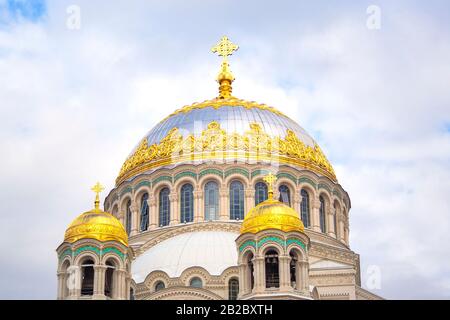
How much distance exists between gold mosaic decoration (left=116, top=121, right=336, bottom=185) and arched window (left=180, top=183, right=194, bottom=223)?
44.9 inches

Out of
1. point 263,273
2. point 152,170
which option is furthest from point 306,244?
point 152,170

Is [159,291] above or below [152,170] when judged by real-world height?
below

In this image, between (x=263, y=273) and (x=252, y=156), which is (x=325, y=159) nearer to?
(x=252, y=156)

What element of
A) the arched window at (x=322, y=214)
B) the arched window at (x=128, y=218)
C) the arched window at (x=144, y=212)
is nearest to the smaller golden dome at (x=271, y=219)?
the arched window at (x=322, y=214)

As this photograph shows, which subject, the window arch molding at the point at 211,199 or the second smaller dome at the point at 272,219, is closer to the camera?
the second smaller dome at the point at 272,219

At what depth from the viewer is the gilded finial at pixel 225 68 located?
41.6 metres

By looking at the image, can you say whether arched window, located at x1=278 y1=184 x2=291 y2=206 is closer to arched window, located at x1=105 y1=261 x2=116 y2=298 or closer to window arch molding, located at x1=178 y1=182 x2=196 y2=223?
window arch molding, located at x1=178 y1=182 x2=196 y2=223

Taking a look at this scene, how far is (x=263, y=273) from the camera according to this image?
90.6 ft

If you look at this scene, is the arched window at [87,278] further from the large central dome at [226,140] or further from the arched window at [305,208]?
the arched window at [305,208]

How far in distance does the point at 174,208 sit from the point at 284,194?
13.5ft

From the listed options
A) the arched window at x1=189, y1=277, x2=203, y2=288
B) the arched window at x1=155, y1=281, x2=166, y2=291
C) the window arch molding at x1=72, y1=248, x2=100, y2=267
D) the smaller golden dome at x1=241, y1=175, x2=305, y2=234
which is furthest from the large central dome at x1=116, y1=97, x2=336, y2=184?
the window arch molding at x1=72, y1=248, x2=100, y2=267

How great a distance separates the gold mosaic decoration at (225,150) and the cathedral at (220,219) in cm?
5

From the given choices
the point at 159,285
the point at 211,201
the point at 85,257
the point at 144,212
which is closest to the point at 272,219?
the point at 159,285
